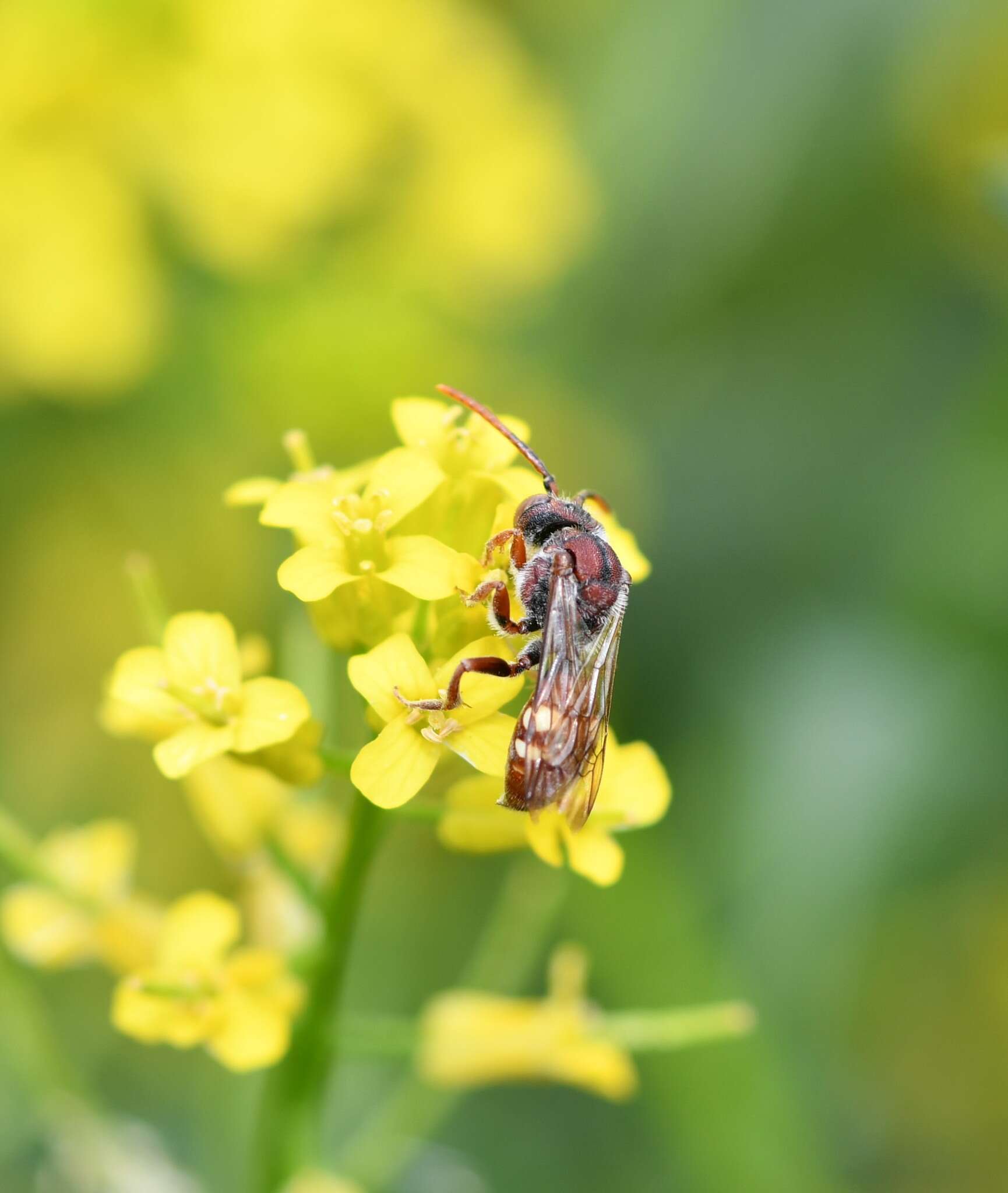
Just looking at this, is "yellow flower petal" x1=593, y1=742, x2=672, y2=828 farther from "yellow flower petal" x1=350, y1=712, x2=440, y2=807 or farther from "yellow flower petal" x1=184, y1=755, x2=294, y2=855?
"yellow flower petal" x1=184, y1=755, x2=294, y2=855

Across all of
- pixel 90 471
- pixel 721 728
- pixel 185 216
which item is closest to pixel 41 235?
pixel 185 216

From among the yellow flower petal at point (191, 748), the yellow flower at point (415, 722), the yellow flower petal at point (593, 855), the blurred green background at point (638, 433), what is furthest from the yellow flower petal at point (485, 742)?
the blurred green background at point (638, 433)

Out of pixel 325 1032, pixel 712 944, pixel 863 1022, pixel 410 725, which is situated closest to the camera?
pixel 410 725

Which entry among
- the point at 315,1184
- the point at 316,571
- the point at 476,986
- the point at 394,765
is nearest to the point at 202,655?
the point at 316,571

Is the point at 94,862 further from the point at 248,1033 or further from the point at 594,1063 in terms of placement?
the point at 594,1063

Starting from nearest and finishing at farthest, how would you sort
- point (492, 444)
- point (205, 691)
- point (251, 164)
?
point (205, 691) → point (492, 444) → point (251, 164)

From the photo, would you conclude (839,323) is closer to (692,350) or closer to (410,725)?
(692,350)
